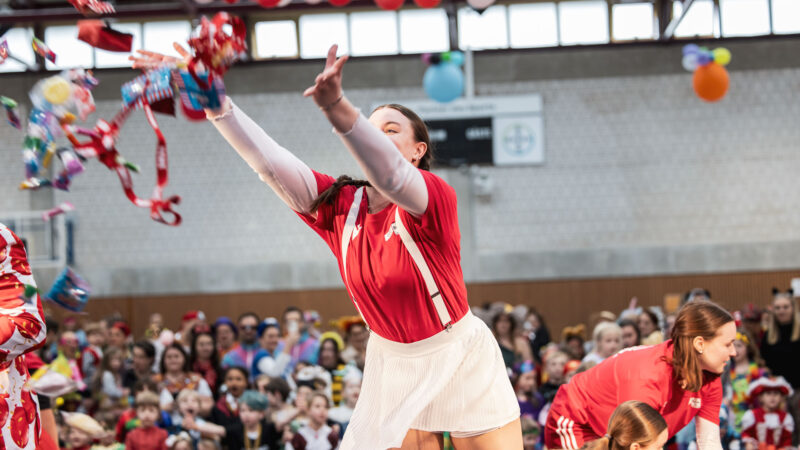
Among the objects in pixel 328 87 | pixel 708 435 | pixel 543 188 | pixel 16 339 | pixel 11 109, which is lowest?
pixel 708 435

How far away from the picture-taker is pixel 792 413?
257 inches

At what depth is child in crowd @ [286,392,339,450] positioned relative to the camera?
5.64 meters

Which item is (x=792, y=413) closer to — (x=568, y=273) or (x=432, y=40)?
(x=568, y=273)

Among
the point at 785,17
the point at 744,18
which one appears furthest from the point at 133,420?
the point at 785,17

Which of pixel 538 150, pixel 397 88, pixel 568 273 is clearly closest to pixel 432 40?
pixel 397 88

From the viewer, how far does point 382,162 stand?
1.63m

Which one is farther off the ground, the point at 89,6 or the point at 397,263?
the point at 89,6

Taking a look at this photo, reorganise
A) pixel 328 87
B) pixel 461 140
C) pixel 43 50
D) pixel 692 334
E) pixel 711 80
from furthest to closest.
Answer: pixel 461 140 < pixel 711 80 < pixel 692 334 < pixel 43 50 < pixel 328 87

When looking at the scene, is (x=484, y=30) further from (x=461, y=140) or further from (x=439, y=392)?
(x=439, y=392)

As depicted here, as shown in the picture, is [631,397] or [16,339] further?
[631,397]

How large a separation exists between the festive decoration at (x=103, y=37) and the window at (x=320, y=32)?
38.3ft

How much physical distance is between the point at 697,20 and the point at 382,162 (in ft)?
43.3

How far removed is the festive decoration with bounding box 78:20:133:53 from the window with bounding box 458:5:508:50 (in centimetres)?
1182

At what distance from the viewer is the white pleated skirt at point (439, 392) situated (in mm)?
2111
